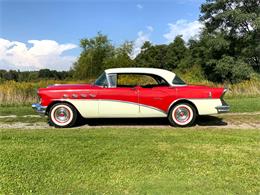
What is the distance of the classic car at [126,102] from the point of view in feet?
29.8

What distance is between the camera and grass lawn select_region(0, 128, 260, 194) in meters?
4.49

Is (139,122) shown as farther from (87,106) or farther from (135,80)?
(87,106)

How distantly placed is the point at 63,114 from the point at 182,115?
3.03 m

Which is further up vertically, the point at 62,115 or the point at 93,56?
the point at 93,56

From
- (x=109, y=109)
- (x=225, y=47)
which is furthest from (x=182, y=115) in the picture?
(x=225, y=47)

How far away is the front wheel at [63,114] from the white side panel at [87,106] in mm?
145

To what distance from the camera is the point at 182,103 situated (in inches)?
365

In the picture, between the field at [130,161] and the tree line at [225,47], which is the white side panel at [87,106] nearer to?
the field at [130,161]

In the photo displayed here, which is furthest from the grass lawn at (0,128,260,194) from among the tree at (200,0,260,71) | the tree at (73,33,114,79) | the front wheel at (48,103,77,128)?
the tree at (200,0,260,71)

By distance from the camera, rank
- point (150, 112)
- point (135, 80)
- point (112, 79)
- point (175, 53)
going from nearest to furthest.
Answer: point (150, 112)
point (112, 79)
point (135, 80)
point (175, 53)

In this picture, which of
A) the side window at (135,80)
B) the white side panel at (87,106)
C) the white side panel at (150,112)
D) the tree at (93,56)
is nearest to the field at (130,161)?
the white side panel at (150,112)

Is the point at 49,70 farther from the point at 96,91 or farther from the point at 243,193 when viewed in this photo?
the point at 243,193

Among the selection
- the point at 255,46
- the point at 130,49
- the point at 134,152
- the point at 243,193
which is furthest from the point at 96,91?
the point at 130,49

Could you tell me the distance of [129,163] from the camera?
5406 millimetres
